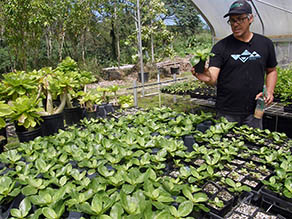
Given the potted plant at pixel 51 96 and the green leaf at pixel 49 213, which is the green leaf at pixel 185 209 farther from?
the potted plant at pixel 51 96

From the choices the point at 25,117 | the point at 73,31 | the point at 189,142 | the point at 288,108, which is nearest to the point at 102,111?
the point at 25,117

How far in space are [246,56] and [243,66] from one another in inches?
3.6

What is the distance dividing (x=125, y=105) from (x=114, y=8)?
25.1ft

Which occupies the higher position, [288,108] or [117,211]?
[117,211]

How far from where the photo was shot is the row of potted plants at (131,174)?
929 millimetres

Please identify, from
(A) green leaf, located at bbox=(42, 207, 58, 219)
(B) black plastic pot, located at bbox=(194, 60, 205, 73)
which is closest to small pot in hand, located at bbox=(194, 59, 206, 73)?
(B) black plastic pot, located at bbox=(194, 60, 205, 73)

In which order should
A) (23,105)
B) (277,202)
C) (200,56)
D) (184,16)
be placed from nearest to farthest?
(277,202) → (200,56) → (23,105) → (184,16)

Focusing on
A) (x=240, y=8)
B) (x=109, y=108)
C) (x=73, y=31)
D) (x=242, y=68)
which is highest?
(x=73, y=31)

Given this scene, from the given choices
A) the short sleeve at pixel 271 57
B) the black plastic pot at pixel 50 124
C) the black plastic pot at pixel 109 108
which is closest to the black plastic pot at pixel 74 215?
the black plastic pot at pixel 50 124

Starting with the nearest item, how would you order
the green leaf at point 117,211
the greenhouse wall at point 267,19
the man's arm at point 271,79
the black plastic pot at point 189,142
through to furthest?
the green leaf at point 117,211, the black plastic pot at point 189,142, the man's arm at point 271,79, the greenhouse wall at point 267,19

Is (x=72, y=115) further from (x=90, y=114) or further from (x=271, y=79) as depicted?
(x=271, y=79)

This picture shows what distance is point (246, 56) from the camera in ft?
7.05

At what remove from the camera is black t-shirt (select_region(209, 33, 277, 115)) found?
2.15m

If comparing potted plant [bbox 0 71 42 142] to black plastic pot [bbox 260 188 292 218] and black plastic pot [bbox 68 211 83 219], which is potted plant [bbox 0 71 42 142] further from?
black plastic pot [bbox 260 188 292 218]
